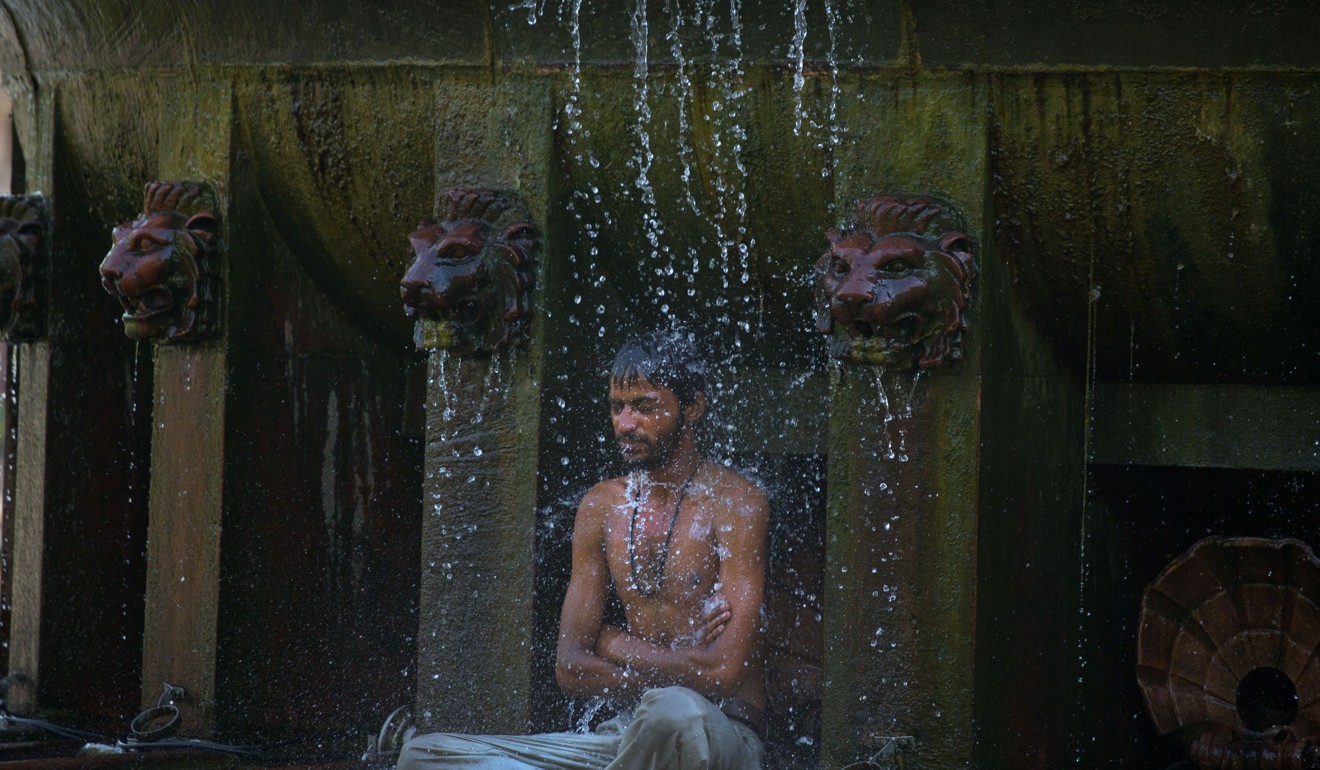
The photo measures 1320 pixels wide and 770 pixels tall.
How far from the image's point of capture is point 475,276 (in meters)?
5.11

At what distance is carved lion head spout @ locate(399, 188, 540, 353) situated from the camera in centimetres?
512

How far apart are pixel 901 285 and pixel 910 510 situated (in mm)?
599

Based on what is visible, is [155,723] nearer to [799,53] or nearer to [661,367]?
[661,367]

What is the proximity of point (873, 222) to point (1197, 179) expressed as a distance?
0.92 meters

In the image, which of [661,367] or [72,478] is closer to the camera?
[661,367]

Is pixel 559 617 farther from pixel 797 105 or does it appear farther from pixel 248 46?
pixel 248 46

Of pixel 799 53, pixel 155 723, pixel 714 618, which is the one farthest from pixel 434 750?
pixel 799 53

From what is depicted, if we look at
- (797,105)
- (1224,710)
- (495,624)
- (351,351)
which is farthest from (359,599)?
(1224,710)

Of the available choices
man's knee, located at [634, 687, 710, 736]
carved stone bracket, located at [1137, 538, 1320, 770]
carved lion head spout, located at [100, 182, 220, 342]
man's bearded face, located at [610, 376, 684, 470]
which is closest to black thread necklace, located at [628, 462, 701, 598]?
man's bearded face, located at [610, 376, 684, 470]

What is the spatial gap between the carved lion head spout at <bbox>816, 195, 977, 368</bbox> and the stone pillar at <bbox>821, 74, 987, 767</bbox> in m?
0.05

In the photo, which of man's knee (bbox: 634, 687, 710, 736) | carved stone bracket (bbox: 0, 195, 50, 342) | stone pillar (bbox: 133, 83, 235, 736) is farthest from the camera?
carved stone bracket (bbox: 0, 195, 50, 342)

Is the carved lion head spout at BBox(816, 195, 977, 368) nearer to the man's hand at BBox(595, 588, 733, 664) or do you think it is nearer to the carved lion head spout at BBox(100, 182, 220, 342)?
the man's hand at BBox(595, 588, 733, 664)

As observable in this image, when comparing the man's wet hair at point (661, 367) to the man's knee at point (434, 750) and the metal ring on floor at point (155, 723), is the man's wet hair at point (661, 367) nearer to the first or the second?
the man's knee at point (434, 750)

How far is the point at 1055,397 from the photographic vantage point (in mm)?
5402
